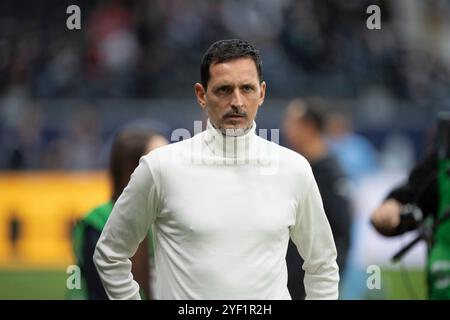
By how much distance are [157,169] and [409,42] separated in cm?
1384

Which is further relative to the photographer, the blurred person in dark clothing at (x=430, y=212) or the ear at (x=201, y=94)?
the blurred person in dark clothing at (x=430, y=212)

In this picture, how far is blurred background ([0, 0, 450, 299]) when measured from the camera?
12.3 meters

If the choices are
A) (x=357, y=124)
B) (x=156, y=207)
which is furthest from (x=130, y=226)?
(x=357, y=124)

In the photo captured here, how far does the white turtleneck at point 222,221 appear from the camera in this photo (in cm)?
360

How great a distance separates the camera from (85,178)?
12922mm

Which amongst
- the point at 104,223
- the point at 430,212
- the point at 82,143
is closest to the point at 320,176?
the point at 430,212

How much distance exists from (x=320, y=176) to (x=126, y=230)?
3.25m

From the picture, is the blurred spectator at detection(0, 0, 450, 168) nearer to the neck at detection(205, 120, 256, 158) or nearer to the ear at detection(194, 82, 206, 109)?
the ear at detection(194, 82, 206, 109)

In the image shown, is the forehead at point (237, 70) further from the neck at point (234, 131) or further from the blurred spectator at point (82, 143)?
the blurred spectator at point (82, 143)

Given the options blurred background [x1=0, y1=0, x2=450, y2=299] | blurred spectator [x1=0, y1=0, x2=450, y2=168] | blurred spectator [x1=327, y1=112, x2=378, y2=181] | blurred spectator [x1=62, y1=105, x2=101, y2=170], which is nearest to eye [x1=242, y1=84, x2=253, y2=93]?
blurred spectator [x1=327, y1=112, x2=378, y2=181]

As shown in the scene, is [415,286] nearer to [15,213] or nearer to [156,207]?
[15,213]

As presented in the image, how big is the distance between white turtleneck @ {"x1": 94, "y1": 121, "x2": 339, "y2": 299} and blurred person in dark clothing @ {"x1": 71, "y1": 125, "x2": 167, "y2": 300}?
1.21 m

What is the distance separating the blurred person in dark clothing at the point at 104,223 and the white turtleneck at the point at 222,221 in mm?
1209

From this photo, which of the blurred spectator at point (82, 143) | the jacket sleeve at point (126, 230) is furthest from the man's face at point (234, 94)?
the blurred spectator at point (82, 143)
